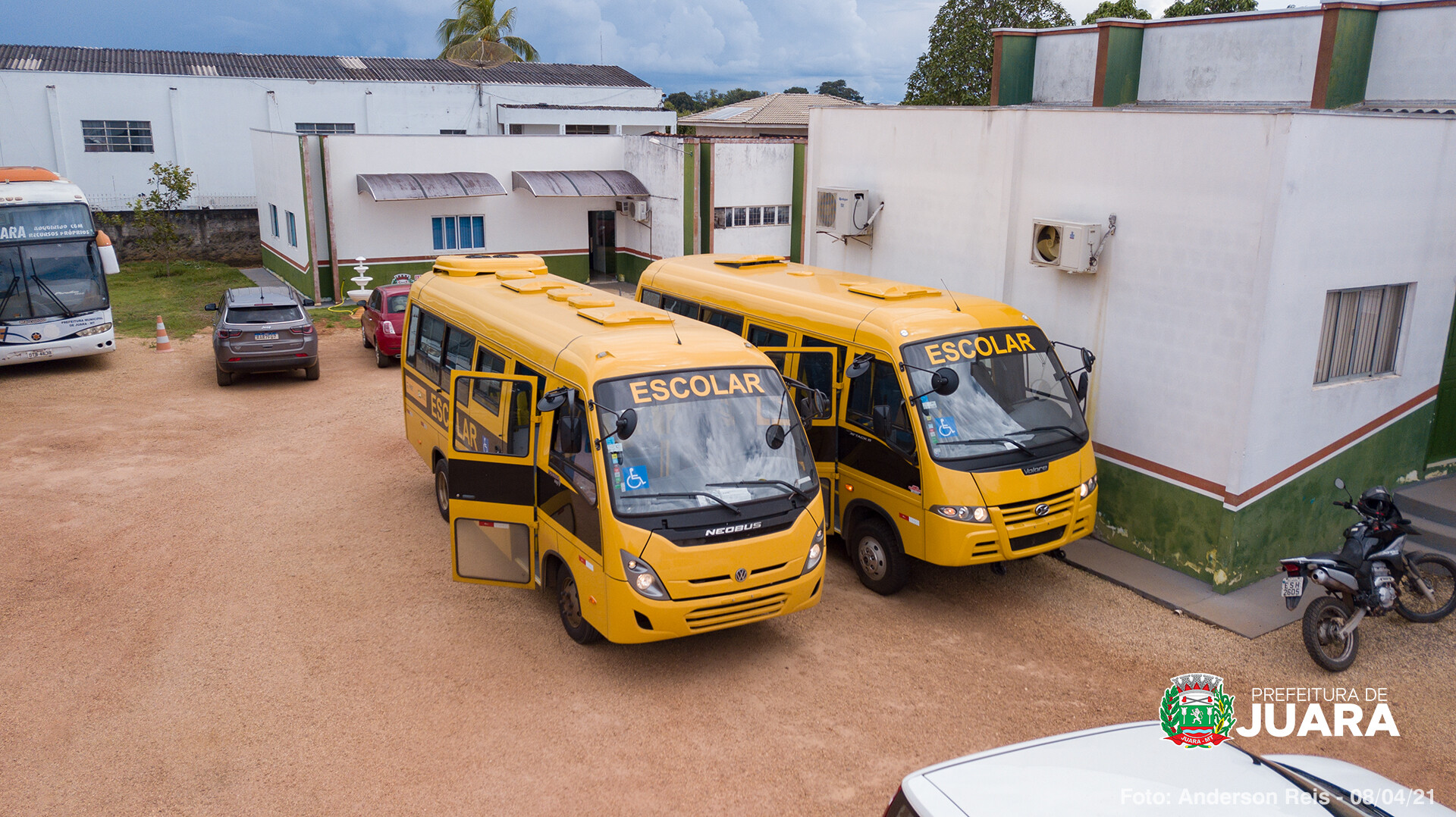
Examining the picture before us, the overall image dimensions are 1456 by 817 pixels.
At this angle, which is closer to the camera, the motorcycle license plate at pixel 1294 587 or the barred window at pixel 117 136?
the motorcycle license plate at pixel 1294 587

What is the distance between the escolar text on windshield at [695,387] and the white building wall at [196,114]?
27.4 meters

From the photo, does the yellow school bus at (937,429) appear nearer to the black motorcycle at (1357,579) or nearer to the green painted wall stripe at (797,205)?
the black motorcycle at (1357,579)

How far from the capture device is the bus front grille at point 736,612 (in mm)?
6816

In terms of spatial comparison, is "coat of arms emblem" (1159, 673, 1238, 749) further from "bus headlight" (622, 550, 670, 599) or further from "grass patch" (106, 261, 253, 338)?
"grass patch" (106, 261, 253, 338)

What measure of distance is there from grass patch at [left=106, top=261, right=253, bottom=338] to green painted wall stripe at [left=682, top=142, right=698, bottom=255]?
10.7m

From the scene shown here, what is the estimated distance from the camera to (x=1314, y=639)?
293 inches

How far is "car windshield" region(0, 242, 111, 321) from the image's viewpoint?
15.5 metres

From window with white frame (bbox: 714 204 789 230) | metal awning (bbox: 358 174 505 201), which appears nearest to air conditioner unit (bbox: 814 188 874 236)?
window with white frame (bbox: 714 204 789 230)

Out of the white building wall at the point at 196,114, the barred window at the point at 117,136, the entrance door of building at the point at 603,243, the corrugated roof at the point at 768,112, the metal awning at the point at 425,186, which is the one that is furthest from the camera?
the corrugated roof at the point at 768,112

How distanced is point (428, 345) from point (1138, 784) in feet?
29.2

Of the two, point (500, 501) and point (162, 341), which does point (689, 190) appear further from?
point (500, 501)

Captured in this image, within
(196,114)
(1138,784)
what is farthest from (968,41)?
(1138,784)

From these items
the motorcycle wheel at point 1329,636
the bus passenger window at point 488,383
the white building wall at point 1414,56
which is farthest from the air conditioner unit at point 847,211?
the motorcycle wheel at point 1329,636

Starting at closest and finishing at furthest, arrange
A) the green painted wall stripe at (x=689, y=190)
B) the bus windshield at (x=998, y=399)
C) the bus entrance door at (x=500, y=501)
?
the bus entrance door at (x=500, y=501) → the bus windshield at (x=998, y=399) → the green painted wall stripe at (x=689, y=190)
